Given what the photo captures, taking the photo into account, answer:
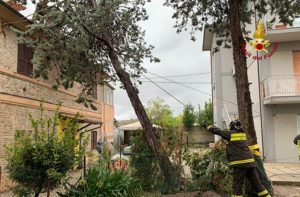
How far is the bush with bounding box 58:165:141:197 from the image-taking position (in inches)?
205

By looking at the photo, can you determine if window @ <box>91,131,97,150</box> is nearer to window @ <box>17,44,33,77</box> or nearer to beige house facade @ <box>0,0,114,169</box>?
beige house facade @ <box>0,0,114,169</box>

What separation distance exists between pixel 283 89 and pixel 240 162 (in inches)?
361

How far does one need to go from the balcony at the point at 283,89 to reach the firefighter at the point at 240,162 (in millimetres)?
8342

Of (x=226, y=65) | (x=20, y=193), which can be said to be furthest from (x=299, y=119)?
(x=20, y=193)

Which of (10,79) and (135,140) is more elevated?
(10,79)

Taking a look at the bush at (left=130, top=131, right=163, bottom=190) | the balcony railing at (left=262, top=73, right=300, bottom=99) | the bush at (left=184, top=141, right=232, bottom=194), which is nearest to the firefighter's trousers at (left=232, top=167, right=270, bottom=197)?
the bush at (left=184, top=141, right=232, bottom=194)

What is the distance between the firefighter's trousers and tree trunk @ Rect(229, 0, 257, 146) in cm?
160

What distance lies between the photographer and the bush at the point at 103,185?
520 centimetres

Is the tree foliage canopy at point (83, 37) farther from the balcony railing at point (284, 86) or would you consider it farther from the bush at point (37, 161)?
Result: the balcony railing at point (284, 86)

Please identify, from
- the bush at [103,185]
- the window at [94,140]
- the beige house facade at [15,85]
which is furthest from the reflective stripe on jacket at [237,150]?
the window at [94,140]

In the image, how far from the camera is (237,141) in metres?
5.62

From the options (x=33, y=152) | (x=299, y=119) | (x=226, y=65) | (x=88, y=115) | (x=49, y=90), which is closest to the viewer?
(x=33, y=152)

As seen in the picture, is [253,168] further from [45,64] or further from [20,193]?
[45,64]

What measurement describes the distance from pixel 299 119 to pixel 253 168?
31.8ft
